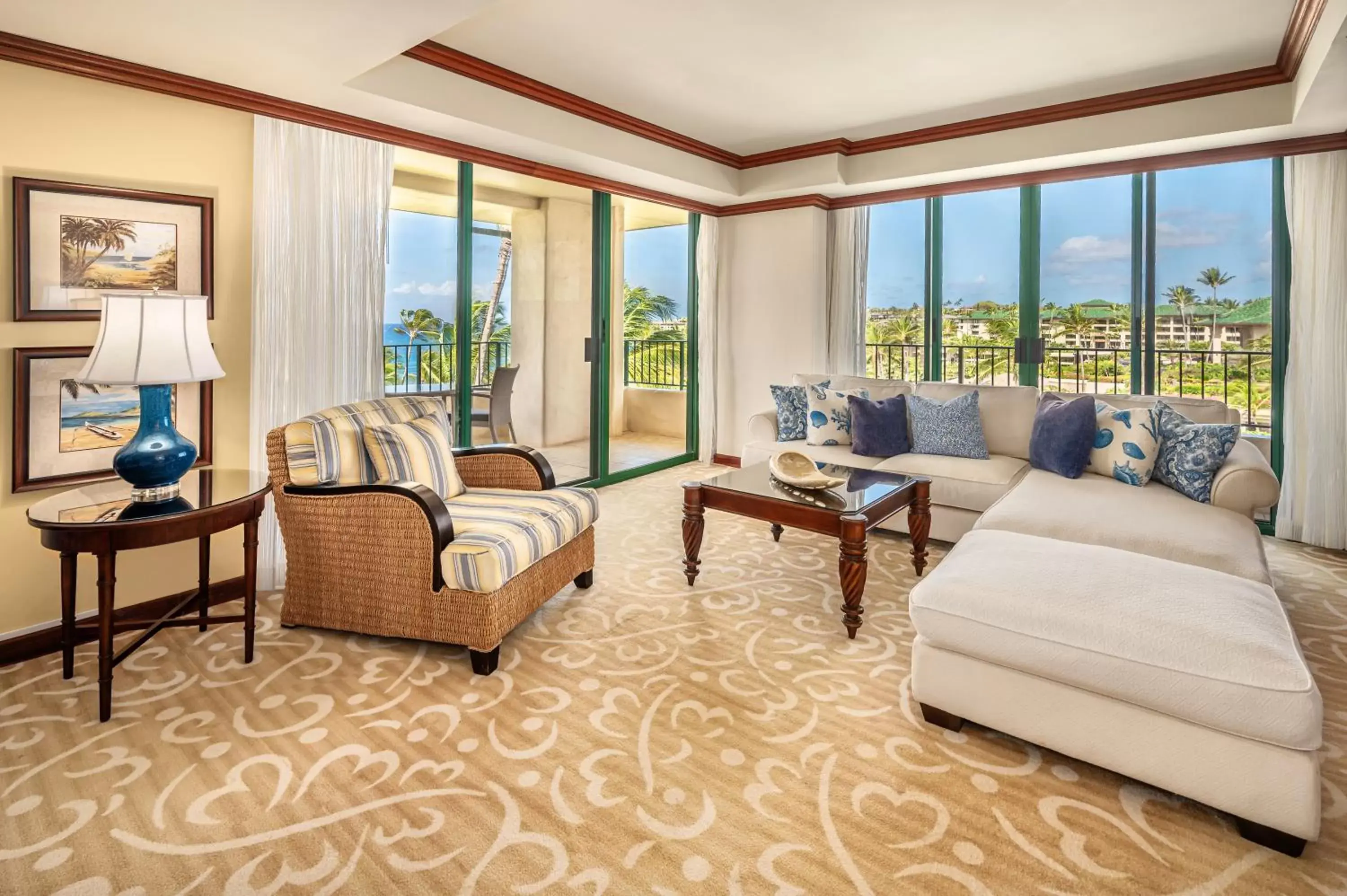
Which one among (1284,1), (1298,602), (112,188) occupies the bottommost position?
(1298,602)

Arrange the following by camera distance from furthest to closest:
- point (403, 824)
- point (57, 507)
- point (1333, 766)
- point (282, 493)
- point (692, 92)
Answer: point (692, 92), point (282, 493), point (57, 507), point (1333, 766), point (403, 824)

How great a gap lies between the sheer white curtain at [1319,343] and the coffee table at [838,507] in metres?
2.30

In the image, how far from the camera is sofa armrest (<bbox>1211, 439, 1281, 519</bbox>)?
127 inches

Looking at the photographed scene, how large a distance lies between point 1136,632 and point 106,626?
3029 mm

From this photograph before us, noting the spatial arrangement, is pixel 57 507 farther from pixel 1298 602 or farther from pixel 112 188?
pixel 1298 602

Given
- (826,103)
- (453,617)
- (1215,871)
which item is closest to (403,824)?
(453,617)

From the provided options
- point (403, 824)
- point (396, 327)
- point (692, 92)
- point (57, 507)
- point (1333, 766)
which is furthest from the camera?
point (692, 92)

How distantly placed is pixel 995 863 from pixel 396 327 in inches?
147

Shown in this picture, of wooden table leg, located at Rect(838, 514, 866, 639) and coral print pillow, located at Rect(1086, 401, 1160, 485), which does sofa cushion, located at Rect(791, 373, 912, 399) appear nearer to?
coral print pillow, located at Rect(1086, 401, 1160, 485)

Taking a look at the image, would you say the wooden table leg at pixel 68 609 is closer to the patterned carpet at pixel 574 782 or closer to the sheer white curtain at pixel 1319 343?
the patterned carpet at pixel 574 782

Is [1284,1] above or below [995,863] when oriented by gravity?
above

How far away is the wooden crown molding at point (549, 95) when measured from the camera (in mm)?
3621

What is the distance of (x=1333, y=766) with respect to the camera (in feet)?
6.83

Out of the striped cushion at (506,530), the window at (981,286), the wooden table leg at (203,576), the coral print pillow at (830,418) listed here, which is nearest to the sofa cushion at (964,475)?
the coral print pillow at (830,418)
